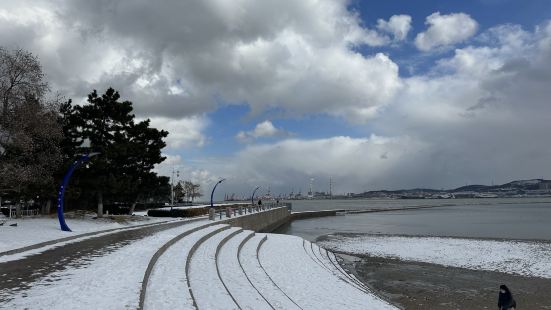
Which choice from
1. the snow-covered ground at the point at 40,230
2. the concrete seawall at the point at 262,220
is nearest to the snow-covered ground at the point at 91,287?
the snow-covered ground at the point at 40,230

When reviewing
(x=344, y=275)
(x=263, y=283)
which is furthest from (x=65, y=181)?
(x=344, y=275)

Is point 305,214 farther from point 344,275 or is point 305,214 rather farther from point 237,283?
point 237,283

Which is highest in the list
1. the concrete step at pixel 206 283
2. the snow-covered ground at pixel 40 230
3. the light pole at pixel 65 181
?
the light pole at pixel 65 181

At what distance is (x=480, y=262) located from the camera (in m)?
27.0

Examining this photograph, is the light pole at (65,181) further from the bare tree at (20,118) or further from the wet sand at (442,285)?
the wet sand at (442,285)

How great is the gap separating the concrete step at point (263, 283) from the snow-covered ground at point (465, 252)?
1249cm

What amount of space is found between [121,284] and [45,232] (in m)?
12.9

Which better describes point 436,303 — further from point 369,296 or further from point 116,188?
point 116,188

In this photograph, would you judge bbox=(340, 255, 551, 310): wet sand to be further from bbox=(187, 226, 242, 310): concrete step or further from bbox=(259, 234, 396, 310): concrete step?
bbox=(187, 226, 242, 310): concrete step

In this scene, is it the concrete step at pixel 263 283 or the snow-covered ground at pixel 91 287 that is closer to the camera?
the snow-covered ground at pixel 91 287

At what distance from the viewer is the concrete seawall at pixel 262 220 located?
119 ft

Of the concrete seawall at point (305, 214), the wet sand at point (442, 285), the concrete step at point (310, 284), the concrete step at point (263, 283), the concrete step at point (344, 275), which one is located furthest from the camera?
the concrete seawall at point (305, 214)

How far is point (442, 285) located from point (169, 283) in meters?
14.3

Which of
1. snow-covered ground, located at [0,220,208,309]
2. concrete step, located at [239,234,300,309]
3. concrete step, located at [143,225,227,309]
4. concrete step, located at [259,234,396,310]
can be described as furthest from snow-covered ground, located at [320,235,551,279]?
snow-covered ground, located at [0,220,208,309]
